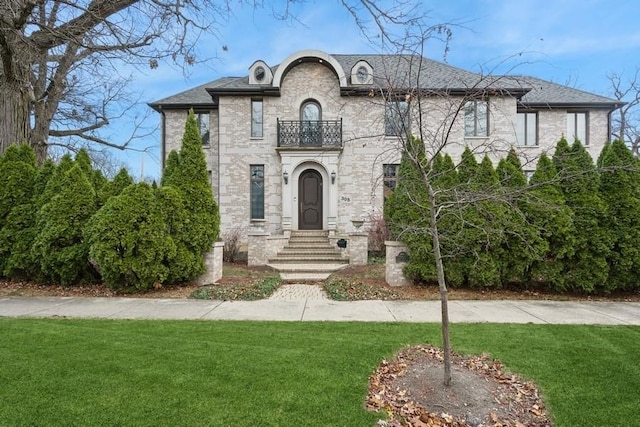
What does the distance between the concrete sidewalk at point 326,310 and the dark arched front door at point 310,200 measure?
23.9 feet

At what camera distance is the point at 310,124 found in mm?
13961

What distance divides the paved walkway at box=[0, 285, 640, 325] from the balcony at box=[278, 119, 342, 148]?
8257mm

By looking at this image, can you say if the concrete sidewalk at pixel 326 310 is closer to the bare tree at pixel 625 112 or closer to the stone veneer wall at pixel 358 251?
the stone veneer wall at pixel 358 251

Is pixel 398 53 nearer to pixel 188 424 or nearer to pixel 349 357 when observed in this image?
pixel 349 357

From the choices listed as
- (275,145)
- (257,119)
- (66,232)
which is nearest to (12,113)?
(66,232)

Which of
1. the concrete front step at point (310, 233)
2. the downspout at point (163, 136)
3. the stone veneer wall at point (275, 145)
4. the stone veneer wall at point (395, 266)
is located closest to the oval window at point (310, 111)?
the stone veneer wall at point (275, 145)

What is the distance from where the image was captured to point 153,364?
3.47 metres

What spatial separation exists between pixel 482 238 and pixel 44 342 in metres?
7.46

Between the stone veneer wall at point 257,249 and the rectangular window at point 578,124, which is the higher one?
the rectangular window at point 578,124

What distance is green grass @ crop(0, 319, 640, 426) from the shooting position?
2.65m

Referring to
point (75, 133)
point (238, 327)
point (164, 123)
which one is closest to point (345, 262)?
point (238, 327)

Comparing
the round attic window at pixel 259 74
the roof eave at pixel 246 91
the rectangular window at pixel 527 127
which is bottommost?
the rectangular window at pixel 527 127

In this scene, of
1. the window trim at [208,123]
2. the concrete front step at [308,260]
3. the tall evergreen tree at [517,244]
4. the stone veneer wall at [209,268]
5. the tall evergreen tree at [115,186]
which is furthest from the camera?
the window trim at [208,123]

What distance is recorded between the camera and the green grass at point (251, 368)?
8.70ft
